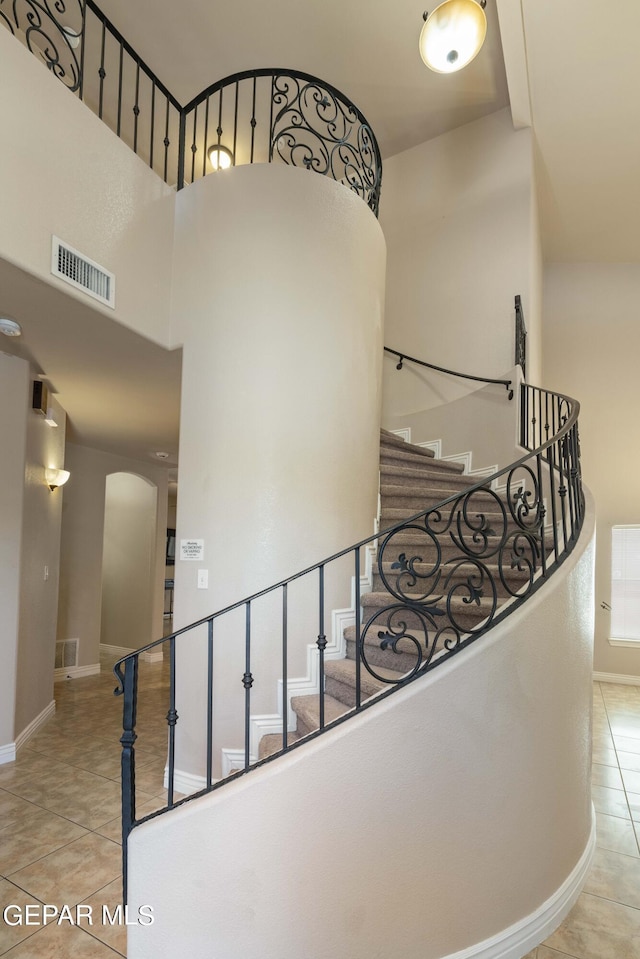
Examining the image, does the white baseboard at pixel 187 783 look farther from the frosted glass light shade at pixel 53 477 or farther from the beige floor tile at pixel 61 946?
the frosted glass light shade at pixel 53 477

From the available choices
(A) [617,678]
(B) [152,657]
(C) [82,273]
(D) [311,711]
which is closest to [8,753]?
(D) [311,711]

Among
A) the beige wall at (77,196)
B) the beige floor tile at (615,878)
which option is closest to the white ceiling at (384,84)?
the beige wall at (77,196)

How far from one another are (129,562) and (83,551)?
46.8 inches

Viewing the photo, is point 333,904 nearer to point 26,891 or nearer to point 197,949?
point 197,949

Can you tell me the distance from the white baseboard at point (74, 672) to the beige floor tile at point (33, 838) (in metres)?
3.39

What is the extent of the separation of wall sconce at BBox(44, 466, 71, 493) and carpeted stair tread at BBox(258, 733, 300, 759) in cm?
303

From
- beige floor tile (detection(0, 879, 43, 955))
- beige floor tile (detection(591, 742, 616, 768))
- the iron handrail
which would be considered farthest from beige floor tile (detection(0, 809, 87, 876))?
the iron handrail

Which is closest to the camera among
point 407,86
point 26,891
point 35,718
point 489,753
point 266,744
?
point 489,753

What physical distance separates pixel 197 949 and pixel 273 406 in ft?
8.05

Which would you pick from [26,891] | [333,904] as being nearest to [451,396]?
[333,904]

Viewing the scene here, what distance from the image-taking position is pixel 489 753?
1.90m

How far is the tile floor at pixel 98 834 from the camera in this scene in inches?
81.5

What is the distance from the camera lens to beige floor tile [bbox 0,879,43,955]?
6.70ft

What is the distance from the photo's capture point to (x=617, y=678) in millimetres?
6266
